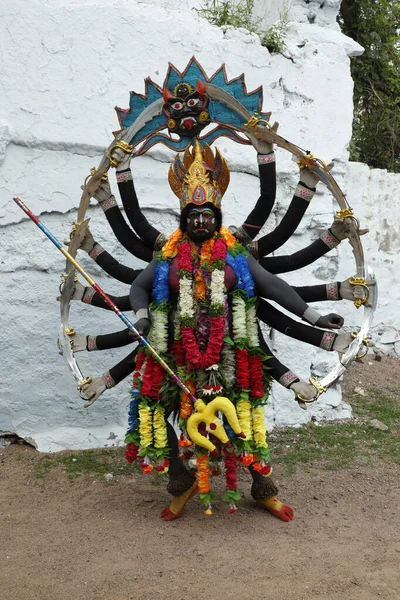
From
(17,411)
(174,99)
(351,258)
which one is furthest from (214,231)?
A: (351,258)

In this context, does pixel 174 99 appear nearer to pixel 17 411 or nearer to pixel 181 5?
pixel 181 5

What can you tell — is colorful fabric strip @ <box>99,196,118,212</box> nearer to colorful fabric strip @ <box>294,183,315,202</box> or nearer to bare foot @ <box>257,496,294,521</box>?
colorful fabric strip @ <box>294,183,315,202</box>

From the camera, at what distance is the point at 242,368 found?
12.3 ft

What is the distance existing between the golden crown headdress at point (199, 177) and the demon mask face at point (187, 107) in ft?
0.40

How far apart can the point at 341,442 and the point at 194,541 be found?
1.92 metres

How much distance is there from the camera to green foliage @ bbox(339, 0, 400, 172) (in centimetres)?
774

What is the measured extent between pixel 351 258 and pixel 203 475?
347cm

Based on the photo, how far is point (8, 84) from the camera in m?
4.79

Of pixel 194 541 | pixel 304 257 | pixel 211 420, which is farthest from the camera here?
pixel 304 257

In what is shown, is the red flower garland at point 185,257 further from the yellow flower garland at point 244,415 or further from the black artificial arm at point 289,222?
the yellow flower garland at point 244,415

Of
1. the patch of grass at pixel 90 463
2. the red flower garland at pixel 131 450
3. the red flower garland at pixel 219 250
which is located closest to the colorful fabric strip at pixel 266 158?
the red flower garland at pixel 219 250

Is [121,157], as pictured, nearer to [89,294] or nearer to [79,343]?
[89,294]

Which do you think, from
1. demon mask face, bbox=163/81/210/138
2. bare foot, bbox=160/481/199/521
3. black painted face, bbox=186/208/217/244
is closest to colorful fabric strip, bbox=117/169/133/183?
demon mask face, bbox=163/81/210/138

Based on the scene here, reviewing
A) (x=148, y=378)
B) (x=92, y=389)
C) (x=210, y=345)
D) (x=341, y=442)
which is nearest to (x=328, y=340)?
(x=210, y=345)
